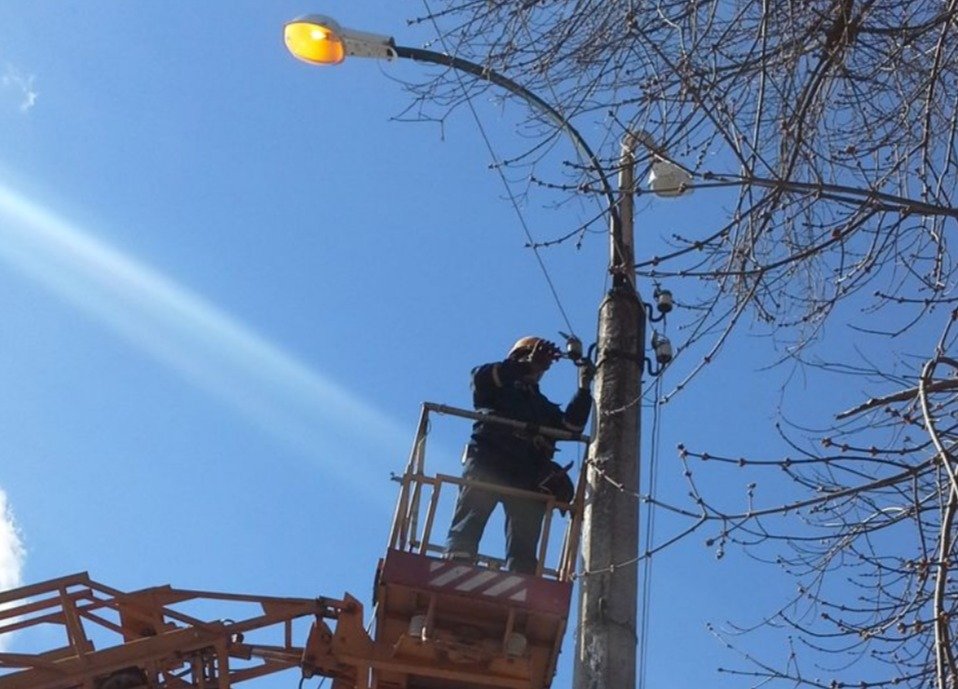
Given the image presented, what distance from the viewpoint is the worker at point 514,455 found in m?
8.02

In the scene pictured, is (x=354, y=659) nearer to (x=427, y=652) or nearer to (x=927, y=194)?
(x=427, y=652)

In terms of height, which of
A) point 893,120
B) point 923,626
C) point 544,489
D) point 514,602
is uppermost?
point 893,120

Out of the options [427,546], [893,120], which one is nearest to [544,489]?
[427,546]

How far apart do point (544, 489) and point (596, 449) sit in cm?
135

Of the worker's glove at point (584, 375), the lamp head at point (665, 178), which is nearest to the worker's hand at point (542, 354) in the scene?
the worker's glove at point (584, 375)

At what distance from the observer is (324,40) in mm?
8086

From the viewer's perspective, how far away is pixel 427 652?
24.9 ft

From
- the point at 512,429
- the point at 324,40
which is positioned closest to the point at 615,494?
the point at 512,429

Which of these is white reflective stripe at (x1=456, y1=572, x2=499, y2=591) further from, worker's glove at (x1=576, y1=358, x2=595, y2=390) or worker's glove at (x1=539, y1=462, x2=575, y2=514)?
worker's glove at (x1=576, y1=358, x2=595, y2=390)

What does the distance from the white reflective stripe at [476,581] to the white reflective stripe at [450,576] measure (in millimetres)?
47

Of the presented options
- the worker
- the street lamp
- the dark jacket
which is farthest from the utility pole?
A: the dark jacket

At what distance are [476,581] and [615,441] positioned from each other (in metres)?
1.22

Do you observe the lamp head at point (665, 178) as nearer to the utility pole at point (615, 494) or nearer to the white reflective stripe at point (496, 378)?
the utility pole at point (615, 494)

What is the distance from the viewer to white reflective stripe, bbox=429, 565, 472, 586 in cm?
738
